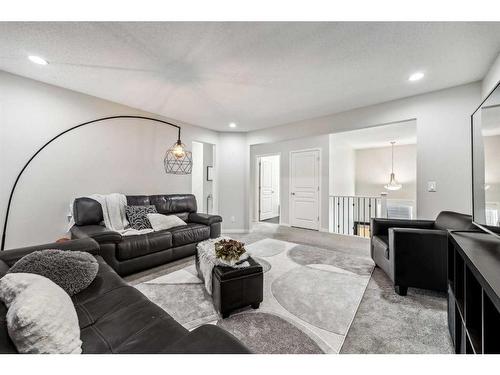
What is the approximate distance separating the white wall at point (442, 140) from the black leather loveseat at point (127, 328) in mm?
3413

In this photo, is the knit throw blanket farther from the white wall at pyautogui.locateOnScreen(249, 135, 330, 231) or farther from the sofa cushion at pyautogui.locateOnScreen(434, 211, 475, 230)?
the white wall at pyautogui.locateOnScreen(249, 135, 330, 231)

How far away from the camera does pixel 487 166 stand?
146 centimetres

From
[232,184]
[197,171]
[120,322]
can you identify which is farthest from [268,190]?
[120,322]

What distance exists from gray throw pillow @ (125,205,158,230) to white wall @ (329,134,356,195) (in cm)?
439

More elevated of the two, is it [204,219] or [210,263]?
[204,219]

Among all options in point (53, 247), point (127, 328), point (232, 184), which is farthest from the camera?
point (232, 184)

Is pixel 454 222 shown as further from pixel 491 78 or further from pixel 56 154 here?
pixel 56 154

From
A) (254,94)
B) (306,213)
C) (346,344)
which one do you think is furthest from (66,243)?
(306,213)

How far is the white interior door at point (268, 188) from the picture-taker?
6645 millimetres

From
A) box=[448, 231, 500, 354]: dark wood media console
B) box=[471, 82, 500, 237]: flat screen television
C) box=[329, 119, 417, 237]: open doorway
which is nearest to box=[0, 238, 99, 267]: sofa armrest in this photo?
box=[448, 231, 500, 354]: dark wood media console

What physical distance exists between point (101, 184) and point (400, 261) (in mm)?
4150

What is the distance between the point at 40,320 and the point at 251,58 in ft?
7.86

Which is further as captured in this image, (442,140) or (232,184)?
(232,184)

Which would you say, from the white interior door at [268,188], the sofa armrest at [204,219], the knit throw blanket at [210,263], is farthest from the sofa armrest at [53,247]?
the white interior door at [268,188]
